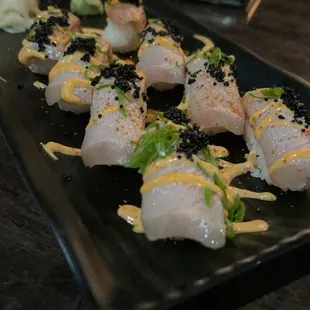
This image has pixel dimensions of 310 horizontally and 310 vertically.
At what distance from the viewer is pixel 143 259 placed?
70.2 inches

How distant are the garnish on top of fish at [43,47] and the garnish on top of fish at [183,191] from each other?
122 cm

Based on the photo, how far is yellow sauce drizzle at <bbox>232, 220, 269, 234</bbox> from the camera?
75.3 inches

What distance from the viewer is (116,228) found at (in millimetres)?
1918

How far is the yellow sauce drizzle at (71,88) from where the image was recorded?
8.50ft

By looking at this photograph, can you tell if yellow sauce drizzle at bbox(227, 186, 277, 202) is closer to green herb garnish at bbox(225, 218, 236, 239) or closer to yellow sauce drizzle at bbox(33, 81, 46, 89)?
green herb garnish at bbox(225, 218, 236, 239)

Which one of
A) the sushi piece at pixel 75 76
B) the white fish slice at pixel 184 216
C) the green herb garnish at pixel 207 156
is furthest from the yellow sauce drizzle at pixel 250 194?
the sushi piece at pixel 75 76

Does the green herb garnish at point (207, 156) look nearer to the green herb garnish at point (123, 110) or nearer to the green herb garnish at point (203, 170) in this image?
the green herb garnish at point (203, 170)

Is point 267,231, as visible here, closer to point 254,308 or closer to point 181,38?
point 254,308

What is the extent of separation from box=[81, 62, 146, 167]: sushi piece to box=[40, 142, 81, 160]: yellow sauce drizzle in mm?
117

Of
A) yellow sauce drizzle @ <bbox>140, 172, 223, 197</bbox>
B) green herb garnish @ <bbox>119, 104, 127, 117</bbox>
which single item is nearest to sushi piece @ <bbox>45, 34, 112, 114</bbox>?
green herb garnish @ <bbox>119, 104, 127, 117</bbox>

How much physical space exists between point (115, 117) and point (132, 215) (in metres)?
0.51

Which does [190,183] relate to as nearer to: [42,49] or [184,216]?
[184,216]

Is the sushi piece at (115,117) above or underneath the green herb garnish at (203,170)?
underneath

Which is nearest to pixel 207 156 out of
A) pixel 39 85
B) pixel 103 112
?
pixel 103 112
